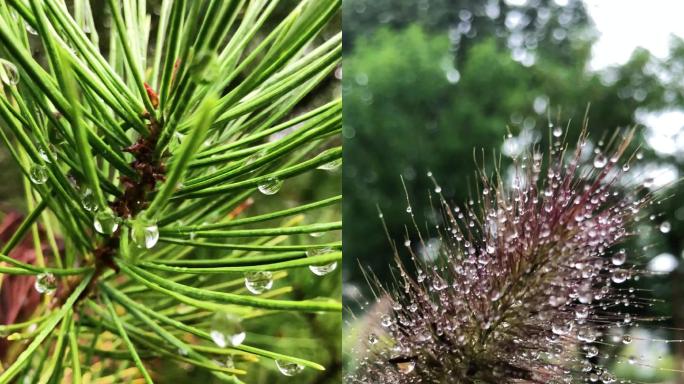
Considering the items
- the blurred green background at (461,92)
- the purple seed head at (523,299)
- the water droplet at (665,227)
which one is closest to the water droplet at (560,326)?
the purple seed head at (523,299)

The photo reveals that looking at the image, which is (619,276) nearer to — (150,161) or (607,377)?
(607,377)

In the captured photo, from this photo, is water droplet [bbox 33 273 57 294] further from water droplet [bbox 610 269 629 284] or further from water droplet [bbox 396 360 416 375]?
water droplet [bbox 610 269 629 284]

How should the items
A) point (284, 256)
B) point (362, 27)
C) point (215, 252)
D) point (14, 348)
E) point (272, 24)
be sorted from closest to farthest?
point (284, 256), point (14, 348), point (215, 252), point (272, 24), point (362, 27)

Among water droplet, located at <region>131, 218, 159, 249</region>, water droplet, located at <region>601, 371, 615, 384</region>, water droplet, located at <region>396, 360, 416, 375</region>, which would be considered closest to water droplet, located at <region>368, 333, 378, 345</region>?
water droplet, located at <region>396, 360, 416, 375</region>

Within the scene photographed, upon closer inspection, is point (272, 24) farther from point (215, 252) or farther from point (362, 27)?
point (362, 27)

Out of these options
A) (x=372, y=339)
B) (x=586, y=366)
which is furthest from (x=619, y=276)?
(x=372, y=339)

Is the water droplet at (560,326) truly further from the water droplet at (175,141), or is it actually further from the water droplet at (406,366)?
the water droplet at (175,141)

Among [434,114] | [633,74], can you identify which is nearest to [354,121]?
[434,114]
